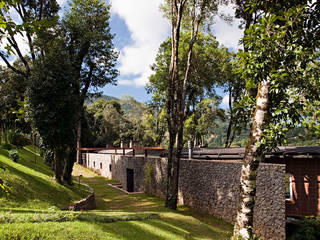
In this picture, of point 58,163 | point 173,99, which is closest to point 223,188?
point 173,99

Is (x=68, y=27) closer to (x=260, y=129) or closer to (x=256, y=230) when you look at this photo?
(x=260, y=129)

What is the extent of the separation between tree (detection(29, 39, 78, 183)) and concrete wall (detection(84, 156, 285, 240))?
7.09m

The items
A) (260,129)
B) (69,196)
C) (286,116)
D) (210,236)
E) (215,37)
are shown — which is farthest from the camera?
(215,37)

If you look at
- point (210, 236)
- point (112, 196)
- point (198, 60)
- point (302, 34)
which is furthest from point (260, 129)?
point (198, 60)

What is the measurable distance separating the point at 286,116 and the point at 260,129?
738mm

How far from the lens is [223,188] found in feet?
40.6

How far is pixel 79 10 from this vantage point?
1641cm

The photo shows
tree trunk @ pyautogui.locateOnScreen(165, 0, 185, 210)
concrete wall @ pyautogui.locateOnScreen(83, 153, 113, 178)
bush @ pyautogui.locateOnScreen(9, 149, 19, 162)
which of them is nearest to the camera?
bush @ pyautogui.locateOnScreen(9, 149, 19, 162)

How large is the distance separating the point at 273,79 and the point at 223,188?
27.2ft

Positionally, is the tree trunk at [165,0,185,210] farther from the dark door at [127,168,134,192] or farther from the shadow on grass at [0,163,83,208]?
the dark door at [127,168,134,192]

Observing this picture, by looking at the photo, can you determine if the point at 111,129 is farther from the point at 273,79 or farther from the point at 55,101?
the point at 273,79

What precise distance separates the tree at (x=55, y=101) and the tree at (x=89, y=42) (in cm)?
172

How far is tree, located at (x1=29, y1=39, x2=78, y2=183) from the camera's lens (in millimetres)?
12461

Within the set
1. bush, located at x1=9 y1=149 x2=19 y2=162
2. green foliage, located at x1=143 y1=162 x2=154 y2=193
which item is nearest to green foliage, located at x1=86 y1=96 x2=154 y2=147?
green foliage, located at x1=143 y1=162 x2=154 y2=193
